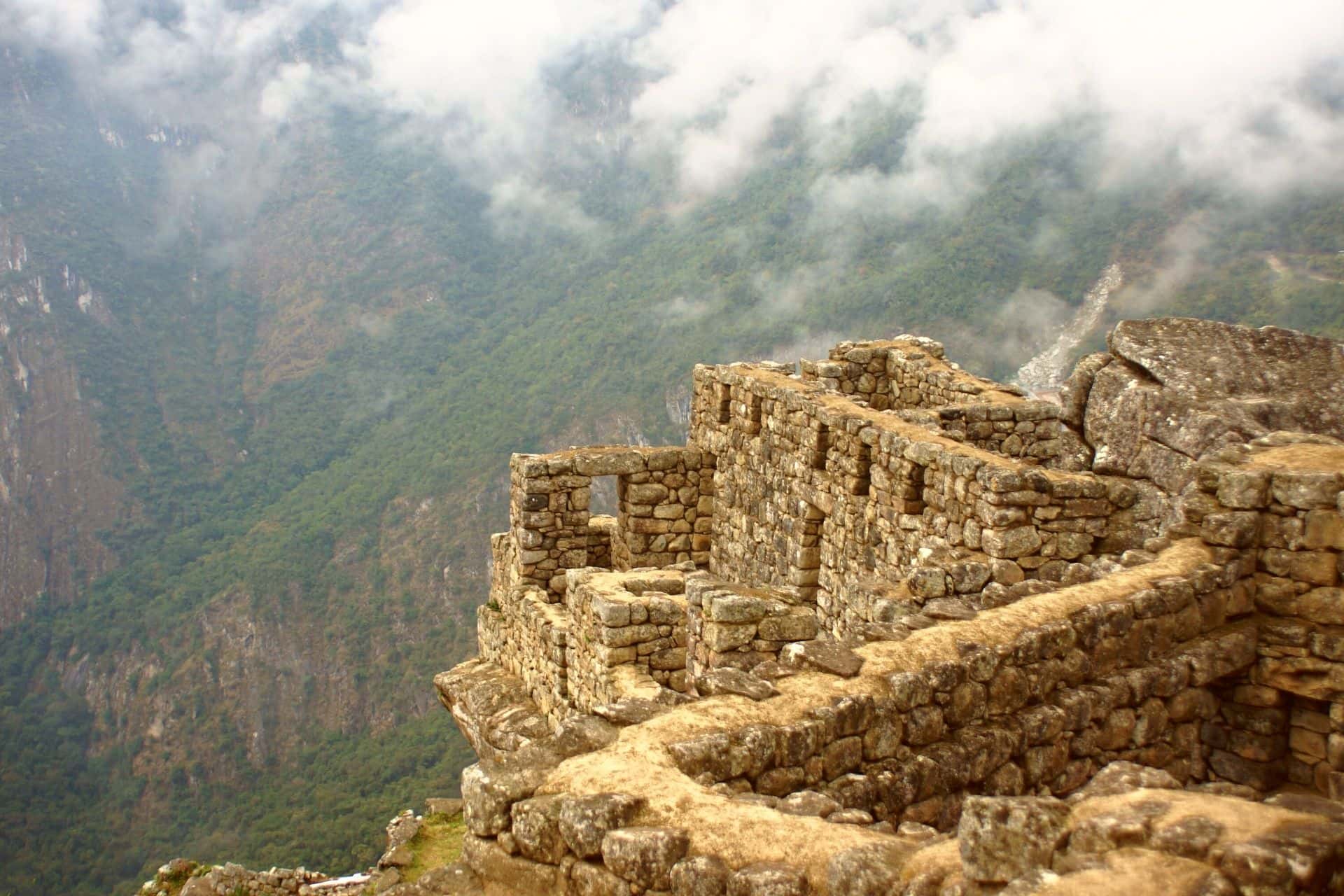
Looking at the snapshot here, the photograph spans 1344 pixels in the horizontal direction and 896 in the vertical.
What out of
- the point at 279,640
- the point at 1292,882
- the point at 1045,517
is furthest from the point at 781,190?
the point at 1292,882

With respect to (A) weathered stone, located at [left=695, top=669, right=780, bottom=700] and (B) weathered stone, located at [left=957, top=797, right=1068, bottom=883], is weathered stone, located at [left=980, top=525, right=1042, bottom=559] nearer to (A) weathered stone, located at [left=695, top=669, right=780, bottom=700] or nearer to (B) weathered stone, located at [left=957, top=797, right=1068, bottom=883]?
(A) weathered stone, located at [left=695, top=669, right=780, bottom=700]

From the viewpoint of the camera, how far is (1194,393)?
34.4ft

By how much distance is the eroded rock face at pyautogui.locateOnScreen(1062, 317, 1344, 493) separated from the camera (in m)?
10.2

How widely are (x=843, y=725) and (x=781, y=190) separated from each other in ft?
A: 199

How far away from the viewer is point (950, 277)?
42.6 metres

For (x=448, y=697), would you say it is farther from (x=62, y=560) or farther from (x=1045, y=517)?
(x=62, y=560)

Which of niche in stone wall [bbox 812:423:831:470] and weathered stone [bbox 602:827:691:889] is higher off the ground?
niche in stone wall [bbox 812:423:831:470]

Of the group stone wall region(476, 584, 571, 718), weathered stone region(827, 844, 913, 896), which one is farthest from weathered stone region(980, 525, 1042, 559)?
weathered stone region(827, 844, 913, 896)

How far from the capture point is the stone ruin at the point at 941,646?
145 inches

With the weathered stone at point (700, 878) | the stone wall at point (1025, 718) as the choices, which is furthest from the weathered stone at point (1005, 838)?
the stone wall at point (1025, 718)

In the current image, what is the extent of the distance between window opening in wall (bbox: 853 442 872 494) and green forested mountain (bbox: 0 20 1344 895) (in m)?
14.1

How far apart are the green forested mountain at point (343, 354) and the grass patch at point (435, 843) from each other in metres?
16.3

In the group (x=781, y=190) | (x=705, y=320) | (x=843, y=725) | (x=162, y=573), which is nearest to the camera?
(x=843, y=725)

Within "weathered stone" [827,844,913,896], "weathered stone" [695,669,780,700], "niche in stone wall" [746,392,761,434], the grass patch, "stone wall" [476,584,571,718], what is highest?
"niche in stone wall" [746,392,761,434]
